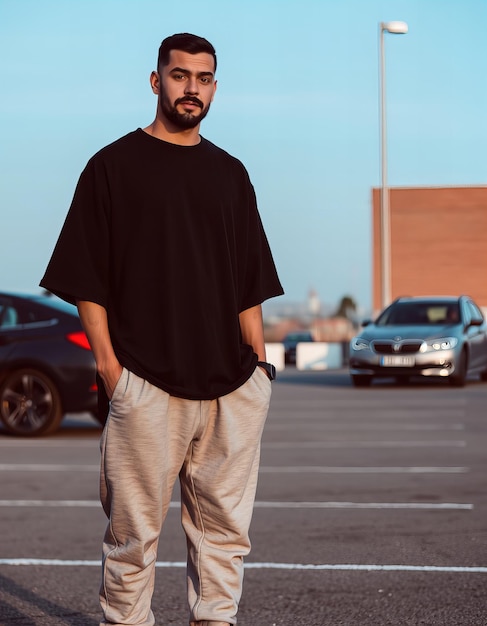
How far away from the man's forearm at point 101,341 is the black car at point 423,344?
17337 mm

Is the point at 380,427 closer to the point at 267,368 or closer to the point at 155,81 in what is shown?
the point at 267,368

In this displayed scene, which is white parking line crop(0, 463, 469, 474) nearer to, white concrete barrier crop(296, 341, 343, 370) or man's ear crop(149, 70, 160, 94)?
man's ear crop(149, 70, 160, 94)

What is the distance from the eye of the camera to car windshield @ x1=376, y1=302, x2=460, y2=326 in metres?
22.2

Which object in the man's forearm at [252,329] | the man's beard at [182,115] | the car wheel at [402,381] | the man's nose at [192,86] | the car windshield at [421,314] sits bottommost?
the car wheel at [402,381]

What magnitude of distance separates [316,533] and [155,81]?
3831mm

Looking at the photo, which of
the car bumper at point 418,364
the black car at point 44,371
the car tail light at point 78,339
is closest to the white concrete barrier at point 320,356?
the car bumper at point 418,364

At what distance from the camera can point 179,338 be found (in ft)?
12.3

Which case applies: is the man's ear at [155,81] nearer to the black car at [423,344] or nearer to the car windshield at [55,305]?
the car windshield at [55,305]

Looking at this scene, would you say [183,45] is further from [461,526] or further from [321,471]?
[321,471]

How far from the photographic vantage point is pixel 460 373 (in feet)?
68.9

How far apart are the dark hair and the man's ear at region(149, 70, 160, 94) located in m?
0.05

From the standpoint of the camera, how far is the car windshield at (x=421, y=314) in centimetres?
2220

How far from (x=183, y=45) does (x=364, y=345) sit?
17646 mm

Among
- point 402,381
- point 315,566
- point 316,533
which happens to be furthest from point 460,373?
point 315,566
